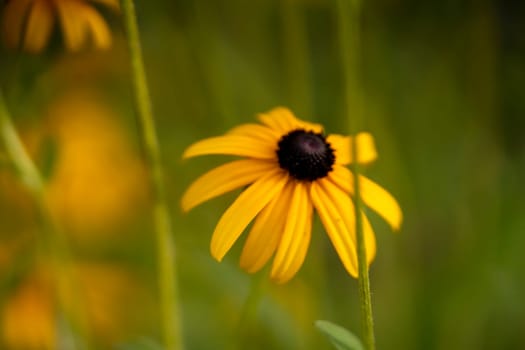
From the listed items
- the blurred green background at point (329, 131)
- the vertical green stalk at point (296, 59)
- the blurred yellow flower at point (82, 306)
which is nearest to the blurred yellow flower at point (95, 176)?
the blurred green background at point (329, 131)

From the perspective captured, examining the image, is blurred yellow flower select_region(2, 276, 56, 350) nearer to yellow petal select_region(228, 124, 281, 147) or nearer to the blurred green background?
the blurred green background

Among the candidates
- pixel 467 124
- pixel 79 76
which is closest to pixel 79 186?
pixel 79 76

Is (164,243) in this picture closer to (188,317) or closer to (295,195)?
(295,195)

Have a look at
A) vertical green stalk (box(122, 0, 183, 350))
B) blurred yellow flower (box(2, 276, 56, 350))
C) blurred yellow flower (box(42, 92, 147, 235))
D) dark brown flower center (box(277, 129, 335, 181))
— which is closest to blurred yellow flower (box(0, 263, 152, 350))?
blurred yellow flower (box(2, 276, 56, 350))

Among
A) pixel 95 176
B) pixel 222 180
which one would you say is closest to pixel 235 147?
pixel 222 180

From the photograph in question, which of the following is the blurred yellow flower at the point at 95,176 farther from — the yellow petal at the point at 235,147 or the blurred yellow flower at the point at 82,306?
the yellow petal at the point at 235,147

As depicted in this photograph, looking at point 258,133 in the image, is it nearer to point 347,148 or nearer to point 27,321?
point 347,148
